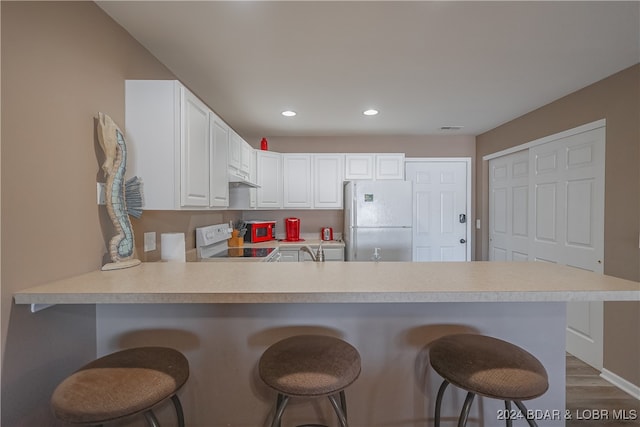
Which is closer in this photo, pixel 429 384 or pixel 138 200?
pixel 429 384

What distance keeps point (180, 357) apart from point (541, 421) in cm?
173

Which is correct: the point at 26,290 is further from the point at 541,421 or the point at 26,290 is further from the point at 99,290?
the point at 541,421

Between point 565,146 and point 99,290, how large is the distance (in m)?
3.55

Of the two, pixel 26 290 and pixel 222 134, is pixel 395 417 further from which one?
pixel 222 134

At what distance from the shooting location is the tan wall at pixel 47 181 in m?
1.07

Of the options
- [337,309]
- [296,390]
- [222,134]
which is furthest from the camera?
[222,134]

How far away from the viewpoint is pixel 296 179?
12.8ft

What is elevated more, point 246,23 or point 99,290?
point 246,23

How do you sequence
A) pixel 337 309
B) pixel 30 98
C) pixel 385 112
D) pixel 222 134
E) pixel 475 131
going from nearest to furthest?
pixel 30 98
pixel 337 309
pixel 222 134
pixel 385 112
pixel 475 131

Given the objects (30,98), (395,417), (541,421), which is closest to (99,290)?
(30,98)

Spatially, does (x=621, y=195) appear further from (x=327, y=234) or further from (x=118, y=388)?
(x=118, y=388)

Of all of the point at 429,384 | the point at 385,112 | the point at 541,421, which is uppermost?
the point at 385,112

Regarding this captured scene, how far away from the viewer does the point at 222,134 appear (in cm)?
239

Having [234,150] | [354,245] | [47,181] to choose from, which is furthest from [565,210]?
[47,181]
